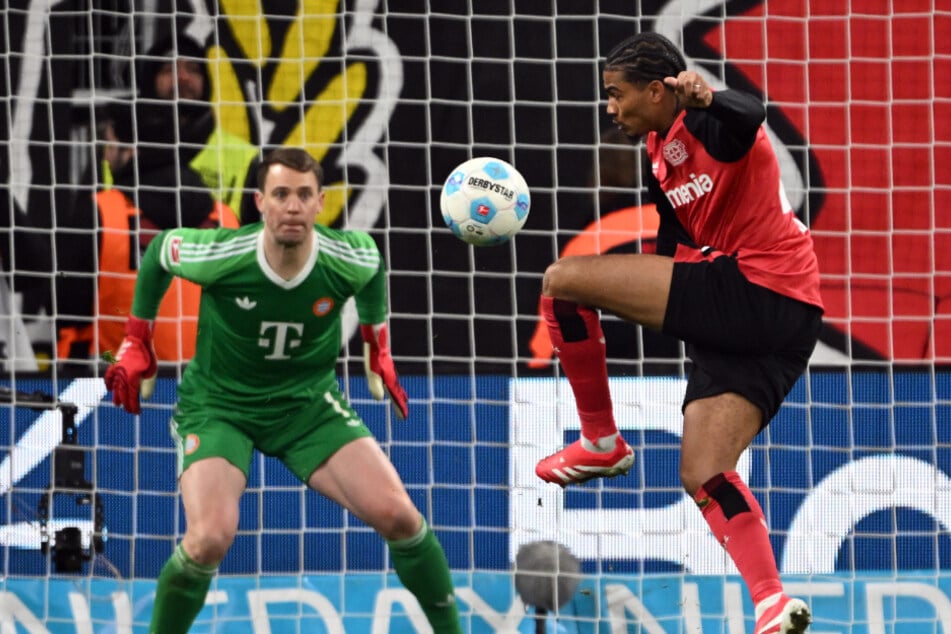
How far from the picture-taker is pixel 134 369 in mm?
4988

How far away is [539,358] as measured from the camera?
6.59 meters

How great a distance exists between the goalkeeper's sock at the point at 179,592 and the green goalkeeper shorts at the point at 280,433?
1.05 feet

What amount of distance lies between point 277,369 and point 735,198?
1.58m

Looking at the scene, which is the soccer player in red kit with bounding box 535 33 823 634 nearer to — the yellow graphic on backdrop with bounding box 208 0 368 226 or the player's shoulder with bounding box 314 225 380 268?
the player's shoulder with bounding box 314 225 380 268

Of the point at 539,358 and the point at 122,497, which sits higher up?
the point at 539,358

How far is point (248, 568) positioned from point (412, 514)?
174 cm

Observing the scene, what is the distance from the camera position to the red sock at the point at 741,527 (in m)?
4.18

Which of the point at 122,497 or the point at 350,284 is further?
the point at 122,497

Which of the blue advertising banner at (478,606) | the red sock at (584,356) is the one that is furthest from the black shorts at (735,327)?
the blue advertising banner at (478,606)

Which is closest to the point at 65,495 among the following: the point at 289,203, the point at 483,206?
the point at 289,203

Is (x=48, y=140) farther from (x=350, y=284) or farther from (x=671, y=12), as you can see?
(x=671, y=12)

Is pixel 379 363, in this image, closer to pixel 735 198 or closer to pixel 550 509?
pixel 735 198

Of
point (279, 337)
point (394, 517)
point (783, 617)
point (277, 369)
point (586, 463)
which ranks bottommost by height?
point (783, 617)

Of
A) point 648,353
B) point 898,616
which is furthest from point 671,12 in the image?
point 898,616
